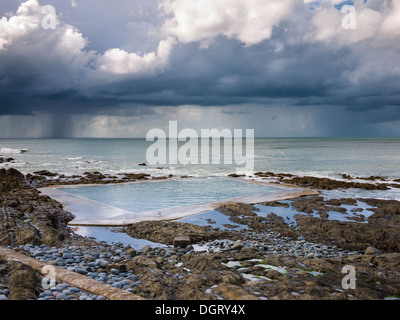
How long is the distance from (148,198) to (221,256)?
7586 millimetres

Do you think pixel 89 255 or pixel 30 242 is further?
pixel 30 242

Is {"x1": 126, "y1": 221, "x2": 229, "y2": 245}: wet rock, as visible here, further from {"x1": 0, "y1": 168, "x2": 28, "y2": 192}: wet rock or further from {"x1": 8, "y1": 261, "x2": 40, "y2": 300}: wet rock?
{"x1": 0, "y1": 168, "x2": 28, "y2": 192}: wet rock

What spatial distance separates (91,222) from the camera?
8.75 metres

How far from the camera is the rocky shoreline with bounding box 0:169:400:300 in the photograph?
412cm

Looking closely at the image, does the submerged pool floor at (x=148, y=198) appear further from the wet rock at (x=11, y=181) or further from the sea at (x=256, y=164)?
the sea at (x=256, y=164)

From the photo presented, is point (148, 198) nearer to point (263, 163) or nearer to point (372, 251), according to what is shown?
point (372, 251)

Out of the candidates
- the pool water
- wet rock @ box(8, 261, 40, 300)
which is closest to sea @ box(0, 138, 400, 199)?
the pool water

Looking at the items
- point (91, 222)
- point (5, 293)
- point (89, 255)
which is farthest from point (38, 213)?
point (5, 293)

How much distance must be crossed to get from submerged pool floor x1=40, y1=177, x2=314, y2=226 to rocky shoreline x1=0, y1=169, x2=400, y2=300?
2.71 ft

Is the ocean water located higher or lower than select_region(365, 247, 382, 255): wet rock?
higher

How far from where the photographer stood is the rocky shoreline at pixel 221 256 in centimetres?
412

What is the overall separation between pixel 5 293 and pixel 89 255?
201 centimetres
